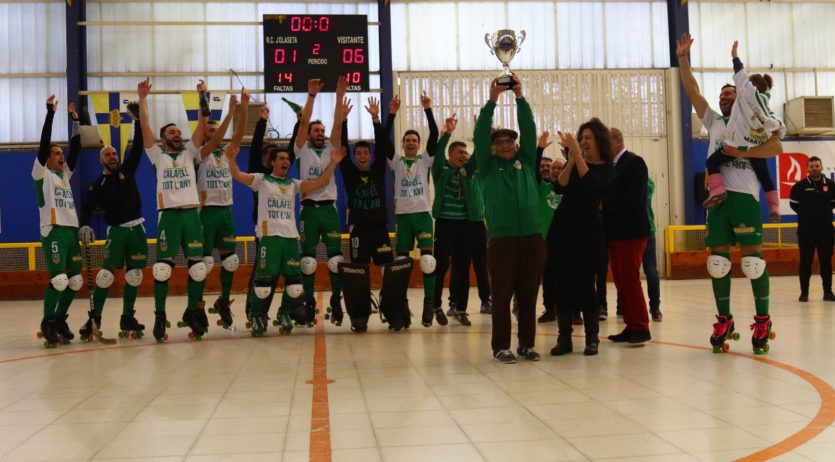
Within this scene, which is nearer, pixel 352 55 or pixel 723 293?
pixel 723 293

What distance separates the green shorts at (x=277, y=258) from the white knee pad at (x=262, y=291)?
100 mm

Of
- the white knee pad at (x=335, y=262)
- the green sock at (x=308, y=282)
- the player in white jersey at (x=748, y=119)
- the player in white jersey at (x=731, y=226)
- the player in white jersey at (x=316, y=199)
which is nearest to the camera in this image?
the player in white jersey at (x=748, y=119)

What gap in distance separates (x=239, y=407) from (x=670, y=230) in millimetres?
14320

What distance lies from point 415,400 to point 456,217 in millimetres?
4066

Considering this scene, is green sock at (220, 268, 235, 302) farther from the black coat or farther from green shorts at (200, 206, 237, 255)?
the black coat

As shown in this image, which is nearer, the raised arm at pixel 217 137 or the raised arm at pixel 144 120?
the raised arm at pixel 144 120

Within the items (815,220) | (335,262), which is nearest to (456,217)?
(335,262)

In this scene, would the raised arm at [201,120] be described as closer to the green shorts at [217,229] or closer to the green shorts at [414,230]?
the green shorts at [217,229]

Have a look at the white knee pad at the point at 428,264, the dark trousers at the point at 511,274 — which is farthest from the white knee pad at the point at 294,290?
the dark trousers at the point at 511,274

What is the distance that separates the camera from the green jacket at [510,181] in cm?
537

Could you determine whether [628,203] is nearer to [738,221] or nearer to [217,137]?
[738,221]

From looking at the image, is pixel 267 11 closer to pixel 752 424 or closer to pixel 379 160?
pixel 379 160

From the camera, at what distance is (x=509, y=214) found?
17.6 feet

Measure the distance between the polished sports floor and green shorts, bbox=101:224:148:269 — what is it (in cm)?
81
